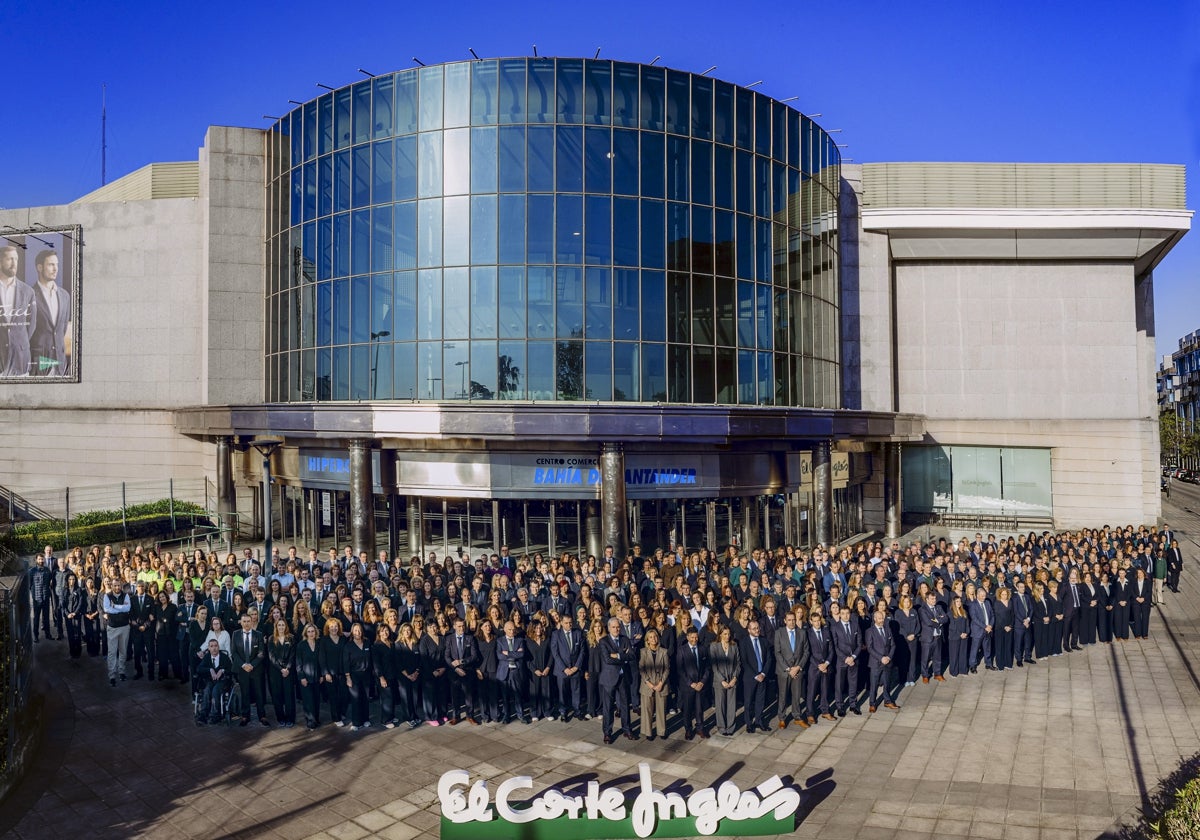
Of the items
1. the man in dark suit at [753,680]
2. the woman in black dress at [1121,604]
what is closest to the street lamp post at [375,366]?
the man in dark suit at [753,680]

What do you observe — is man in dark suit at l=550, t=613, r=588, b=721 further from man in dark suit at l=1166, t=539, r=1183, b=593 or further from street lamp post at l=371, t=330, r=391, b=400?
man in dark suit at l=1166, t=539, r=1183, b=593

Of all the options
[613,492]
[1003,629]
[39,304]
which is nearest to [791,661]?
[1003,629]

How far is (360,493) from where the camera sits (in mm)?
28328

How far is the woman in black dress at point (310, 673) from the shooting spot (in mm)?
14047

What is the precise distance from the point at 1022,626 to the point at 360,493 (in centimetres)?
2000

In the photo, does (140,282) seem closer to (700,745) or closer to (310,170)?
(310,170)

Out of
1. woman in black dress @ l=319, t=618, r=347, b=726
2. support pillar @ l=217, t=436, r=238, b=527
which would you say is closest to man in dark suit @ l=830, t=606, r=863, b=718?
woman in black dress @ l=319, t=618, r=347, b=726

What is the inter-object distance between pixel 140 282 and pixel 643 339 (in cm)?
2565

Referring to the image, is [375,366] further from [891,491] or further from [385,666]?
[891,491]

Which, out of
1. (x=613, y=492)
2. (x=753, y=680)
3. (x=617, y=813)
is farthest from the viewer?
(x=613, y=492)

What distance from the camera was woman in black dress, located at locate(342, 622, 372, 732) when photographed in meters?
14.0

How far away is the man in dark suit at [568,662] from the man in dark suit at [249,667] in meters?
4.98

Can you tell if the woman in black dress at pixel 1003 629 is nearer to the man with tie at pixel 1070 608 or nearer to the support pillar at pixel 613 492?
the man with tie at pixel 1070 608

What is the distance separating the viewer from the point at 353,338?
3180 cm
